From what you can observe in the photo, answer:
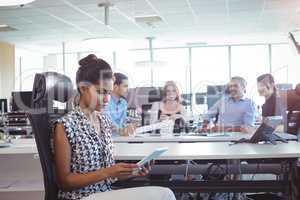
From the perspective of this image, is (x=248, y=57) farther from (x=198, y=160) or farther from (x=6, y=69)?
(x=198, y=160)

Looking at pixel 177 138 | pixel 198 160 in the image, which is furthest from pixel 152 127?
pixel 198 160

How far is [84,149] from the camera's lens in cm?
162

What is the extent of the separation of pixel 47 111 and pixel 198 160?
3.06 feet

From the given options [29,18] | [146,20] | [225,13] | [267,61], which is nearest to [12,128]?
[29,18]

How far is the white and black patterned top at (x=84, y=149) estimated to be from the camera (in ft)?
5.25

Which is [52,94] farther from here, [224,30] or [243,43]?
[243,43]

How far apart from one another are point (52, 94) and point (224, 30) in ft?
24.1

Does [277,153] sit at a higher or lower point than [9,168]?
higher

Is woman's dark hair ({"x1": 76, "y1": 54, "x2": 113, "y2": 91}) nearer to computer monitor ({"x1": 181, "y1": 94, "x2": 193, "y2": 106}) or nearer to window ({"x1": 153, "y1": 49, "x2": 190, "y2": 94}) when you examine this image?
computer monitor ({"x1": 181, "y1": 94, "x2": 193, "y2": 106})

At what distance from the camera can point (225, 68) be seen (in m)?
11.0

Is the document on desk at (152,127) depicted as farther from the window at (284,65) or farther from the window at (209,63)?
the window at (209,63)

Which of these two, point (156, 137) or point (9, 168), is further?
point (156, 137)

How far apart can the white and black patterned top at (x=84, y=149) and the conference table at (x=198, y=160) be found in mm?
442

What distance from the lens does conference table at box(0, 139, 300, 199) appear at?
2.10 metres
